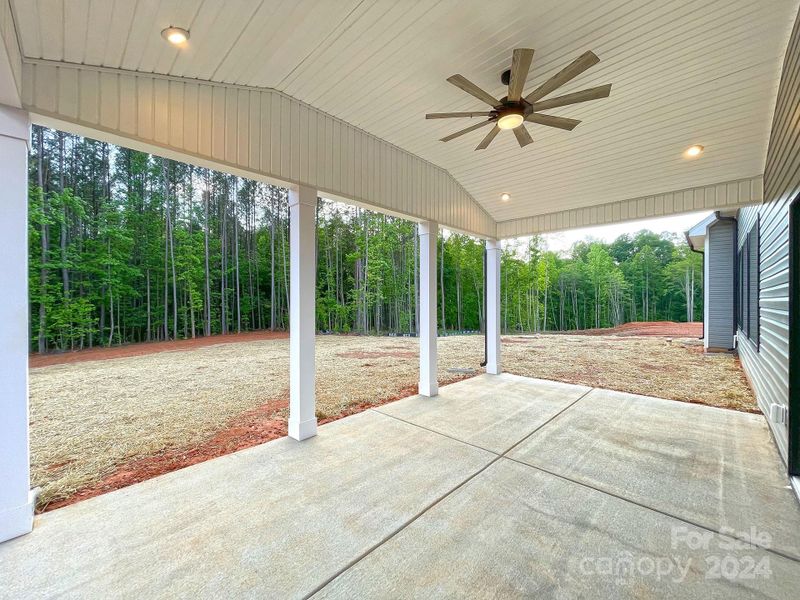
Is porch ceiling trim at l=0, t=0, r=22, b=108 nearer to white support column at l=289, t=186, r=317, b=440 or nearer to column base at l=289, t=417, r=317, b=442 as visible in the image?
white support column at l=289, t=186, r=317, b=440

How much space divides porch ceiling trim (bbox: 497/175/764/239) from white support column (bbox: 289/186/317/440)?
372cm

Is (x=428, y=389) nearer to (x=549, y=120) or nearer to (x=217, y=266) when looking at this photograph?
(x=549, y=120)

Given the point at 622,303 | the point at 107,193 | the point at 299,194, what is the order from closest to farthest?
the point at 299,194 < the point at 107,193 < the point at 622,303

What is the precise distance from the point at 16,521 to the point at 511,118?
156 inches

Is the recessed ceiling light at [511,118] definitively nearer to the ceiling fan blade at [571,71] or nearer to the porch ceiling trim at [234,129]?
the ceiling fan blade at [571,71]

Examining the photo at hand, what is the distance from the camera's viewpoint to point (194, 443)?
3145 mm

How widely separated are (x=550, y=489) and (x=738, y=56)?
11.3ft

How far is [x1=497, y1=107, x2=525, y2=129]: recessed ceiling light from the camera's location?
233 cm

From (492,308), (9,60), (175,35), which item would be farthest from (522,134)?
(492,308)

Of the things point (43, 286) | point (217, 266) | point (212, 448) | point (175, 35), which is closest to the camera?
point (175, 35)

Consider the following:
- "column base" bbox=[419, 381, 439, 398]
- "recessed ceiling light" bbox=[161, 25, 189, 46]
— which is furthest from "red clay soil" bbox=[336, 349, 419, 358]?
"recessed ceiling light" bbox=[161, 25, 189, 46]

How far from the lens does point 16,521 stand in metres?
1.79

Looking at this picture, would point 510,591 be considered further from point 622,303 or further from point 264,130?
point 622,303

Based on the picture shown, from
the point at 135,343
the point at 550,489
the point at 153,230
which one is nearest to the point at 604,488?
the point at 550,489
